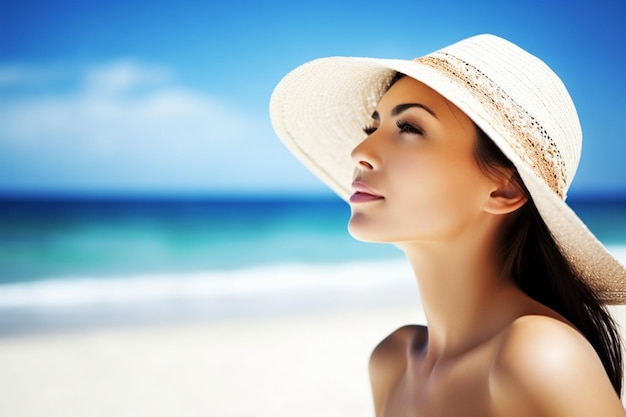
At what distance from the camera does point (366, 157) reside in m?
1.21

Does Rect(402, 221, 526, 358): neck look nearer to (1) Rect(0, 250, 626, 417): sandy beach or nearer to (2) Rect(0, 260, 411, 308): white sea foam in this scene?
(1) Rect(0, 250, 626, 417): sandy beach

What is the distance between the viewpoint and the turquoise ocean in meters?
6.80

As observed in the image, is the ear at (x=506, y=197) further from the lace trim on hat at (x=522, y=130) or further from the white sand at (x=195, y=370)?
the white sand at (x=195, y=370)

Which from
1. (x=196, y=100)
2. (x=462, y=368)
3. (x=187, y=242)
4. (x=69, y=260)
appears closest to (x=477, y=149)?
(x=462, y=368)

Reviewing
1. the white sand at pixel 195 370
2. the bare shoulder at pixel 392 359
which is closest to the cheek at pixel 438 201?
the bare shoulder at pixel 392 359

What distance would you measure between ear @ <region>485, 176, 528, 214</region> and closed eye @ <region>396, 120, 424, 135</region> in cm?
15

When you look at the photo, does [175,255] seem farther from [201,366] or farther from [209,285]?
[201,366]

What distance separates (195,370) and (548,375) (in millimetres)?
3380

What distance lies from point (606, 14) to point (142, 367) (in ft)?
37.8

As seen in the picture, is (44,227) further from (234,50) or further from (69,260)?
(234,50)

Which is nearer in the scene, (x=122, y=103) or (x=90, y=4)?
(x=90, y=4)

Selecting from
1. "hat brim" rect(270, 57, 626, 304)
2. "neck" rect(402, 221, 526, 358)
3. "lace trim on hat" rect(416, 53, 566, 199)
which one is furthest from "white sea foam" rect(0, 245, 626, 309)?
"lace trim on hat" rect(416, 53, 566, 199)

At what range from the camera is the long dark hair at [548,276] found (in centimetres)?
124

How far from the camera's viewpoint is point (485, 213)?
4.03ft
